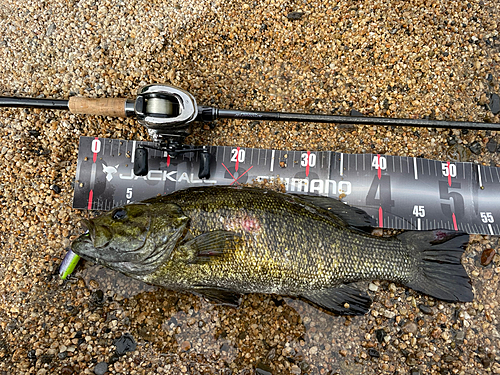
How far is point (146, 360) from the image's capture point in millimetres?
2971

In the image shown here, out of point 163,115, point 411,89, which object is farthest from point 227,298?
point 411,89

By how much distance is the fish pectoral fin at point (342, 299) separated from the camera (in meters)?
2.80

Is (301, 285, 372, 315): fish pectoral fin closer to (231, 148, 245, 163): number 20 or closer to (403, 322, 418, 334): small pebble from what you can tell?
(403, 322, 418, 334): small pebble

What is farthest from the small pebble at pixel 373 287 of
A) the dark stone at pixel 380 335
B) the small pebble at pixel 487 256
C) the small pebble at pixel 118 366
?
the small pebble at pixel 118 366

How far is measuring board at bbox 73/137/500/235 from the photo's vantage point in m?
3.09

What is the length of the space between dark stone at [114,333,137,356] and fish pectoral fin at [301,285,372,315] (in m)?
1.67

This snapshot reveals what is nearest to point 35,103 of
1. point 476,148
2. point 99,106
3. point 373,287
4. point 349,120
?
point 99,106

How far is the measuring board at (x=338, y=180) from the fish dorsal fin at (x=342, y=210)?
25 cm

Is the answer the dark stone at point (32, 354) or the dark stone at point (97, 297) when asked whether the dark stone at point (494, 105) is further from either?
the dark stone at point (32, 354)

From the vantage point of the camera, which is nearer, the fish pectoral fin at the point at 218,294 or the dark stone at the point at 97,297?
the fish pectoral fin at the point at 218,294

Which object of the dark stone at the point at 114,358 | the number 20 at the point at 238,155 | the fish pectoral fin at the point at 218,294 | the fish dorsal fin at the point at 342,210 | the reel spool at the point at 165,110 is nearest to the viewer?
the reel spool at the point at 165,110

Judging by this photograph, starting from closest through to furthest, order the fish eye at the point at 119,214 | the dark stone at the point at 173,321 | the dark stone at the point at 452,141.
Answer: the fish eye at the point at 119,214 < the dark stone at the point at 173,321 < the dark stone at the point at 452,141

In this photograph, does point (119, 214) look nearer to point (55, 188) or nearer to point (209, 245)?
point (209, 245)

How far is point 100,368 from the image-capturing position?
2.93 meters
